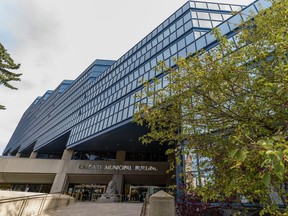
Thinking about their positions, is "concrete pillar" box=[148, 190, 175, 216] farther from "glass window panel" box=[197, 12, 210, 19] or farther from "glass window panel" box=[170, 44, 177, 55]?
"glass window panel" box=[197, 12, 210, 19]

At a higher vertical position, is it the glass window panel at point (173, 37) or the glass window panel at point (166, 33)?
the glass window panel at point (166, 33)

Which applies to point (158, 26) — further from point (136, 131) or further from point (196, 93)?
point (196, 93)

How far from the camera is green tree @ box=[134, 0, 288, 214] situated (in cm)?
339

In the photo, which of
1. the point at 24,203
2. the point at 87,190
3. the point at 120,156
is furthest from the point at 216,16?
the point at 87,190

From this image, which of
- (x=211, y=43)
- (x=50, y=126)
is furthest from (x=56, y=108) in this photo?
(x=211, y=43)

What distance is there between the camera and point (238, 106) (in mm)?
4125

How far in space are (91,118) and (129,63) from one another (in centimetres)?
1309

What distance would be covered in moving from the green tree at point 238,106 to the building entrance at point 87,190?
32.0 meters

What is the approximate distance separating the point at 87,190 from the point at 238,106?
35.2 m

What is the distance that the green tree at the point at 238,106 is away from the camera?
3393 mm

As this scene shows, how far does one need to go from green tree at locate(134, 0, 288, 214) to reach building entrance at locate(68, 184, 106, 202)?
31988 mm

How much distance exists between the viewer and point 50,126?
152 feet

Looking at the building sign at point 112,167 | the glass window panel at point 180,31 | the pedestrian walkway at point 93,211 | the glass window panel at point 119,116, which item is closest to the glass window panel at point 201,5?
the glass window panel at point 180,31

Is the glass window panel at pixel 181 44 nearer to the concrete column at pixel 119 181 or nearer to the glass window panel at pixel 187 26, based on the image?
the glass window panel at pixel 187 26
